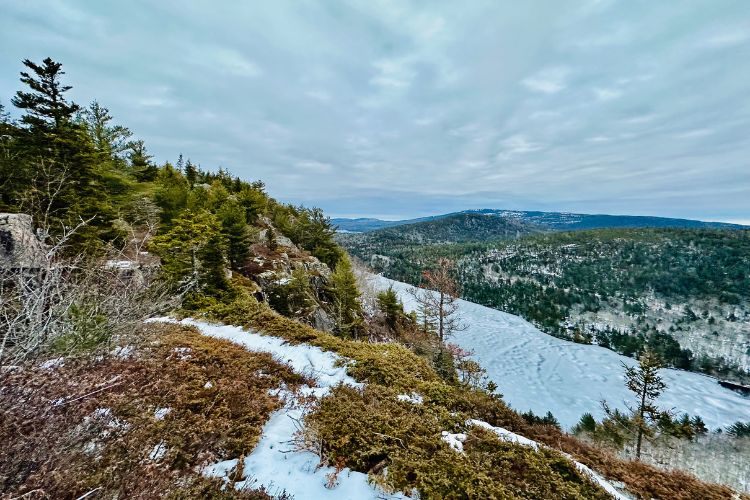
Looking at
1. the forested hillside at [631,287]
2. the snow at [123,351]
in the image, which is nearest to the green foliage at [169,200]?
the snow at [123,351]

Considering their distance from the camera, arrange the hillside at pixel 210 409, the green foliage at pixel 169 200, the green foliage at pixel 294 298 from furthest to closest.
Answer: the green foliage at pixel 169 200 → the green foliage at pixel 294 298 → the hillside at pixel 210 409

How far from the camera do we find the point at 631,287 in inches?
3875

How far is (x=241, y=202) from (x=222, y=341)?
706 inches

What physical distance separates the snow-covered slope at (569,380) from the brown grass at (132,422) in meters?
38.0

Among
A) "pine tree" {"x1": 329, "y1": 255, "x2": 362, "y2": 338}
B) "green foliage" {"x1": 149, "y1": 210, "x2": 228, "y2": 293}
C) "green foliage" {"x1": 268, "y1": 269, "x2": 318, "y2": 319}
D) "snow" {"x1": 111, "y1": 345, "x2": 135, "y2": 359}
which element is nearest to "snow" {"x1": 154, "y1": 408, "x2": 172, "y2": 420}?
"snow" {"x1": 111, "y1": 345, "x2": 135, "y2": 359}

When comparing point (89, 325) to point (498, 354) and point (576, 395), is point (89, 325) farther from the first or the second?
point (498, 354)

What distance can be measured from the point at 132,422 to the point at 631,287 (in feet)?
429

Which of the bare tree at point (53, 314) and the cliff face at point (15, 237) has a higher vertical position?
the cliff face at point (15, 237)

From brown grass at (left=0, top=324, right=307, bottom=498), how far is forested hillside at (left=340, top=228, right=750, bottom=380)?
274 feet

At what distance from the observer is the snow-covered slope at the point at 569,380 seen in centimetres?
3819

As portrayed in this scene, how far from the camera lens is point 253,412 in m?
4.84

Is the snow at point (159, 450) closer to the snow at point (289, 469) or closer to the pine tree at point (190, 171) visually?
the snow at point (289, 469)

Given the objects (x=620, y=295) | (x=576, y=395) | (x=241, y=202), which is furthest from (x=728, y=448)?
(x=620, y=295)

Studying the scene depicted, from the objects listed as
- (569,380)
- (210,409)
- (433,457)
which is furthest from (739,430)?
(210,409)
